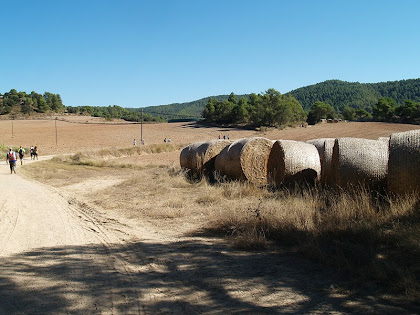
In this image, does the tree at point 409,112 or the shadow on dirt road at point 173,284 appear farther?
the tree at point 409,112

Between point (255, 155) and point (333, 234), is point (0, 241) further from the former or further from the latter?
point (255, 155)

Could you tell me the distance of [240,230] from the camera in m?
6.59

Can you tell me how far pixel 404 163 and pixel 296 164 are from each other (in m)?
4.43

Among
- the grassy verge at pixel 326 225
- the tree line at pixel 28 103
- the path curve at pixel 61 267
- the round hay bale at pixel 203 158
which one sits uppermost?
the tree line at pixel 28 103

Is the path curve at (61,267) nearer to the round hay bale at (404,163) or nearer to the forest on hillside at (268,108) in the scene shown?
the round hay bale at (404,163)

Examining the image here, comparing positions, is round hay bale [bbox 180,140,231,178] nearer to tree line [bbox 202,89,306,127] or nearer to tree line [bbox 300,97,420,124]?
tree line [bbox 300,97,420,124]

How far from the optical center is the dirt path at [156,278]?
3965mm

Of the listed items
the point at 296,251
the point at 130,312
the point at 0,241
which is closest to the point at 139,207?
the point at 0,241

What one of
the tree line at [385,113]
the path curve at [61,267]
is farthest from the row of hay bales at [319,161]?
the tree line at [385,113]

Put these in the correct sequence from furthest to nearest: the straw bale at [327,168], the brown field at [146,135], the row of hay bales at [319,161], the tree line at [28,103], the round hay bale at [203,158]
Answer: the tree line at [28,103] → the brown field at [146,135] → the round hay bale at [203,158] → the straw bale at [327,168] → the row of hay bales at [319,161]

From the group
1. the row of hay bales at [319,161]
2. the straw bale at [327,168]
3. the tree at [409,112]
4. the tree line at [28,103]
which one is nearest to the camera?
the row of hay bales at [319,161]

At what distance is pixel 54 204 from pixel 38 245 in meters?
4.73

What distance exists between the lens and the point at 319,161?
1110cm

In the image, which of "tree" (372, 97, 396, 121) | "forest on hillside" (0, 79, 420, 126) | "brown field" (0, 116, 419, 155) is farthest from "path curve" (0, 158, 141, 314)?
"tree" (372, 97, 396, 121)
